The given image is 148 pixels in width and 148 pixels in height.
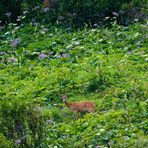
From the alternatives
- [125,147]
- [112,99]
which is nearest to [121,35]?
[112,99]

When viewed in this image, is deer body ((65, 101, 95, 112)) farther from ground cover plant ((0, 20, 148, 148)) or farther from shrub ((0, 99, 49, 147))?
shrub ((0, 99, 49, 147))

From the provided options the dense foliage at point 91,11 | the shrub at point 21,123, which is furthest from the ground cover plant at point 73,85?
the dense foliage at point 91,11

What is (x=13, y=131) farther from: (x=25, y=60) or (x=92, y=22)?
(x=92, y=22)

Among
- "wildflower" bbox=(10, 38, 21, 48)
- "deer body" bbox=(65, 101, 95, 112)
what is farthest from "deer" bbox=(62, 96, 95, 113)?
"wildflower" bbox=(10, 38, 21, 48)

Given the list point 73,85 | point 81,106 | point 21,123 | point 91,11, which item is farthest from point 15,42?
point 21,123

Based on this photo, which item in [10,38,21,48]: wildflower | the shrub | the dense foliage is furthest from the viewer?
the dense foliage

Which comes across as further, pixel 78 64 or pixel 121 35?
pixel 121 35

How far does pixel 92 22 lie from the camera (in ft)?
33.8

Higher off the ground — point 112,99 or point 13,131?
point 13,131

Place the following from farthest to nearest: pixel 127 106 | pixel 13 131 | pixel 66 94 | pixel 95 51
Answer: pixel 95 51, pixel 66 94, pixel 127 106, pixel 13 131

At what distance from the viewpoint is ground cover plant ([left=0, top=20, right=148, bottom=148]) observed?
543cm

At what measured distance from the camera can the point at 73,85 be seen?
7617 millimetres

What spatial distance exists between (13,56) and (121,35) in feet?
5.86

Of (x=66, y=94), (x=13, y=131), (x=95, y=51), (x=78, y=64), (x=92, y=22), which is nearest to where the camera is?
(x=13, y=131)
